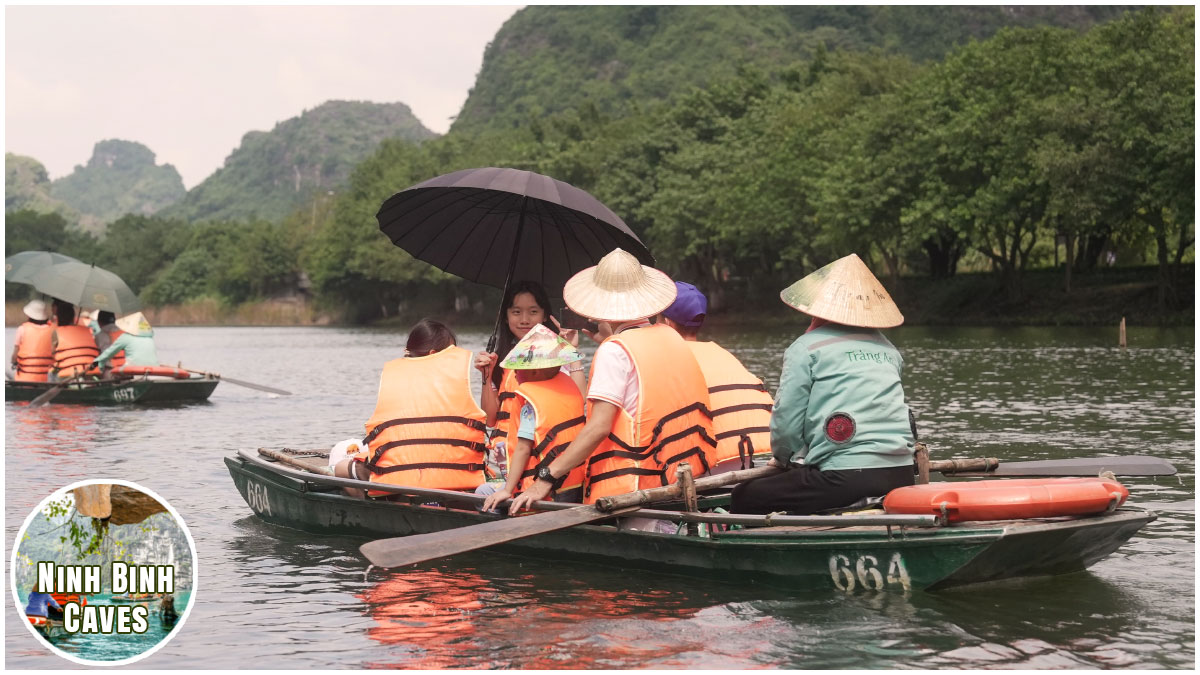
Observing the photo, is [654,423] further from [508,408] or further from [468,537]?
[468,537]

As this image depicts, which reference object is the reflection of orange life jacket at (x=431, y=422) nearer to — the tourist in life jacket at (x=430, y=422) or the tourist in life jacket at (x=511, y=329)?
the tourist in life jacket at (x=430, y=422)

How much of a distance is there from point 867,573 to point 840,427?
86cm

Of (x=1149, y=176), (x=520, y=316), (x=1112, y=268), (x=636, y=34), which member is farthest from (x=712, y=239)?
(x=636, y=34)

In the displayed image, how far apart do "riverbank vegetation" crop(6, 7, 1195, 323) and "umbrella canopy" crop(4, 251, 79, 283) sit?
29062mm

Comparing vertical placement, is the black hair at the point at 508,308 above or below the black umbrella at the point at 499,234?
below

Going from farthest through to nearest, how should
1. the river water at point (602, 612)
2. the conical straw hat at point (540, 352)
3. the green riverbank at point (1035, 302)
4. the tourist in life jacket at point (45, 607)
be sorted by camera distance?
the green riverbank at point (1035, 302)
the conical straw hat at point (540, 352)
the tourist in life jacket at point (45, 607)
the river water at point (602, 612)

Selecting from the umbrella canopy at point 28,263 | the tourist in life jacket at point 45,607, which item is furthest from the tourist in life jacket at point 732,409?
the umbrella canopy at point 28,263

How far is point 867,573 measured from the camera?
26.4ft

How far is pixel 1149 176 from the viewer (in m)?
39.9

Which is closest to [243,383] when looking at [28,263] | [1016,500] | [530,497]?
[28,263]

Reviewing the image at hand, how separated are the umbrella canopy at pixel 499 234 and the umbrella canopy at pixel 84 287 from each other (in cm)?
1144

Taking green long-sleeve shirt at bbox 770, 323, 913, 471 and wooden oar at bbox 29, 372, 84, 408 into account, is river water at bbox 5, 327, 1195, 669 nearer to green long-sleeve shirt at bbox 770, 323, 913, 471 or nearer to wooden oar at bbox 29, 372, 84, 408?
green long-sleeve shirt at bbox 770, 323, 913, 471

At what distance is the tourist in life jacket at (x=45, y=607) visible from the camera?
25.9 ft

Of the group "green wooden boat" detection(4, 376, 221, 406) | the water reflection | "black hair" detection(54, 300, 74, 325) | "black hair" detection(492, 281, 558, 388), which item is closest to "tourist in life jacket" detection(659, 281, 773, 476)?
"black hair" detection(492, 281, 558, 388)
